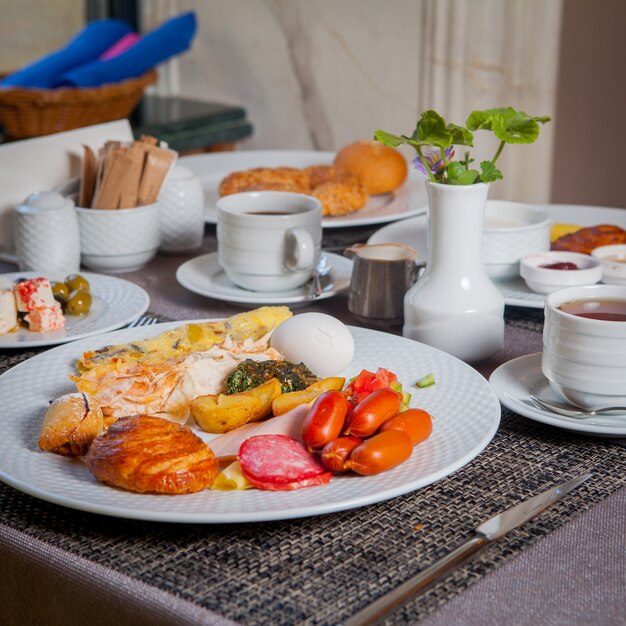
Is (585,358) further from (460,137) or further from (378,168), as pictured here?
(378,168)

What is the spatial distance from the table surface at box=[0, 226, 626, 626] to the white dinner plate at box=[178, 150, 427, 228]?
3.28 ft

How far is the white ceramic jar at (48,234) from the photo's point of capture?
1.51 metres

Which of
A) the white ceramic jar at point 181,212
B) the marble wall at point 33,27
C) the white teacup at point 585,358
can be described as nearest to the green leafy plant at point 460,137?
the white teacup at point 585,358

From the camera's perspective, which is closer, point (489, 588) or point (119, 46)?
point (489, 588)

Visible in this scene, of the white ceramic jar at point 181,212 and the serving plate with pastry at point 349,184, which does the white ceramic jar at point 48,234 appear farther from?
the serving plate with pastry at point 349,184

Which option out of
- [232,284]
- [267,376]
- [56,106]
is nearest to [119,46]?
[56,106]

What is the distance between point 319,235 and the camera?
4.84 ft

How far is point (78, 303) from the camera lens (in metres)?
1.39

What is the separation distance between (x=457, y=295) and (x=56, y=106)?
1.98m

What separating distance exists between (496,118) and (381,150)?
0.92 meters

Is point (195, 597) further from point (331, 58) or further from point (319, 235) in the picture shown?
point (331, 58)

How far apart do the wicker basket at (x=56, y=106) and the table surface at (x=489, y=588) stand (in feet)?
7.11

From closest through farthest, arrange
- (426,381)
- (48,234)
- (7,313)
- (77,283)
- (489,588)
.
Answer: (489,588), (426,381), (7,313), (77,283), (48,234)

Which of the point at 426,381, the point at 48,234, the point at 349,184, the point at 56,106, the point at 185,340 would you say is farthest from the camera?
the point at 56,106
